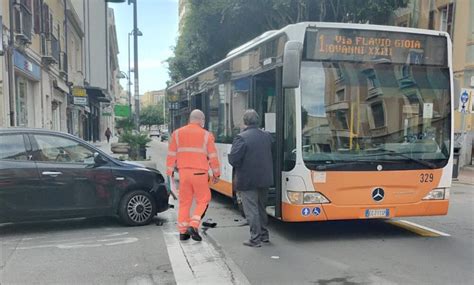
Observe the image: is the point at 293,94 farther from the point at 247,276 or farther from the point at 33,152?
the point at 33,152

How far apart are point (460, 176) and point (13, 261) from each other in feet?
48.5

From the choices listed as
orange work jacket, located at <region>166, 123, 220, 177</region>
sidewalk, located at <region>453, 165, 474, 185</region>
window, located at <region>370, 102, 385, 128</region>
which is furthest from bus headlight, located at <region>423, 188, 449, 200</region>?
sidewalk, located at <region>453, 165, 474, 185</region>

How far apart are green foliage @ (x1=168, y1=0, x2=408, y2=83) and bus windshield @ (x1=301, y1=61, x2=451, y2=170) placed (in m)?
12.0

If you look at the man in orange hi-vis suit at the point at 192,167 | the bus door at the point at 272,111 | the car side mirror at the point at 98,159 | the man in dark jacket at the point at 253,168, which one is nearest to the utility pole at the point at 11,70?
the car side mirror at the point at 98,159

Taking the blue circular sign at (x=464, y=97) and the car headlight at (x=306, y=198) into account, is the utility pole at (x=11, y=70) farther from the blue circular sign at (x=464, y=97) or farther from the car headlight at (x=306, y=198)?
the blue circular sign at (x=464, y=97)

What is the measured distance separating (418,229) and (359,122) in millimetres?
2282

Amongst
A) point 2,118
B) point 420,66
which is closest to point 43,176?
point 420,66

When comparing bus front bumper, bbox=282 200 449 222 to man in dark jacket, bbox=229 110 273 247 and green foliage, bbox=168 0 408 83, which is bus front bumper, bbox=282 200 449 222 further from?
green foliage, bbox=168 0 408 83

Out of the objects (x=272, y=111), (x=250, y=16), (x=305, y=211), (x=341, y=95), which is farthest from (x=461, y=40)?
(x=305, y=211)

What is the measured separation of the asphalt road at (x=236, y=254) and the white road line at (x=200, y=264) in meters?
0.01

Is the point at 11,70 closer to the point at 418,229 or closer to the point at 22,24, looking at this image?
the point at 22,24

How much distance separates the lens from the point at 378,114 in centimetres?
625

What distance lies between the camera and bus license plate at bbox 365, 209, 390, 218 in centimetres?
627

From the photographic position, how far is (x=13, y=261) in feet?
18.2
